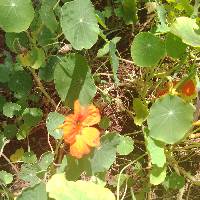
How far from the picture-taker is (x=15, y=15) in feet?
5.50

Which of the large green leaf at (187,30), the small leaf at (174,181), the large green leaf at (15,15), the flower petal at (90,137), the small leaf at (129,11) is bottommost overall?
the small leaf at (174,181)

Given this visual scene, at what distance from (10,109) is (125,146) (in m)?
0.51

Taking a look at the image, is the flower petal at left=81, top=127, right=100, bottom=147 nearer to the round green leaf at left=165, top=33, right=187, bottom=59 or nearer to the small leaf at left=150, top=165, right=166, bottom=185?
the small leaf at left=150, top=165, right=166, bottom=185

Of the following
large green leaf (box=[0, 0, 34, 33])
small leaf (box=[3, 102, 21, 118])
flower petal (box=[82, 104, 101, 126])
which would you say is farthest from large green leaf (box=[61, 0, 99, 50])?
small leaf (box=[3, 102, 21, 118])

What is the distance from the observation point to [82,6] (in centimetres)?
172

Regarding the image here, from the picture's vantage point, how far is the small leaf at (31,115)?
2025 mm

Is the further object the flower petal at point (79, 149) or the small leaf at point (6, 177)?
the small leaf at point (6, 177)

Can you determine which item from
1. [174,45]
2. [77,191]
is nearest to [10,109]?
[77,191]

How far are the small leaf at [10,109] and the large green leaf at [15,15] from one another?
438 mm

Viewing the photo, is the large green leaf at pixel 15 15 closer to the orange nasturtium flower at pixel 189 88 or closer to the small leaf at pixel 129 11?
the small leaf at pixel 129 11

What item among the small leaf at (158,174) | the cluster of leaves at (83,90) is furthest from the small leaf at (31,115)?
the small leaf at (158,174)

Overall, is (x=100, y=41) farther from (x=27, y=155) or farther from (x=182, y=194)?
(x=182, y=194)

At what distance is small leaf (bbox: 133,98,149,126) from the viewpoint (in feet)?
6.56

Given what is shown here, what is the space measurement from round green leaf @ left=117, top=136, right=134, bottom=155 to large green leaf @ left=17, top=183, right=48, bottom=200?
1.69 feet
